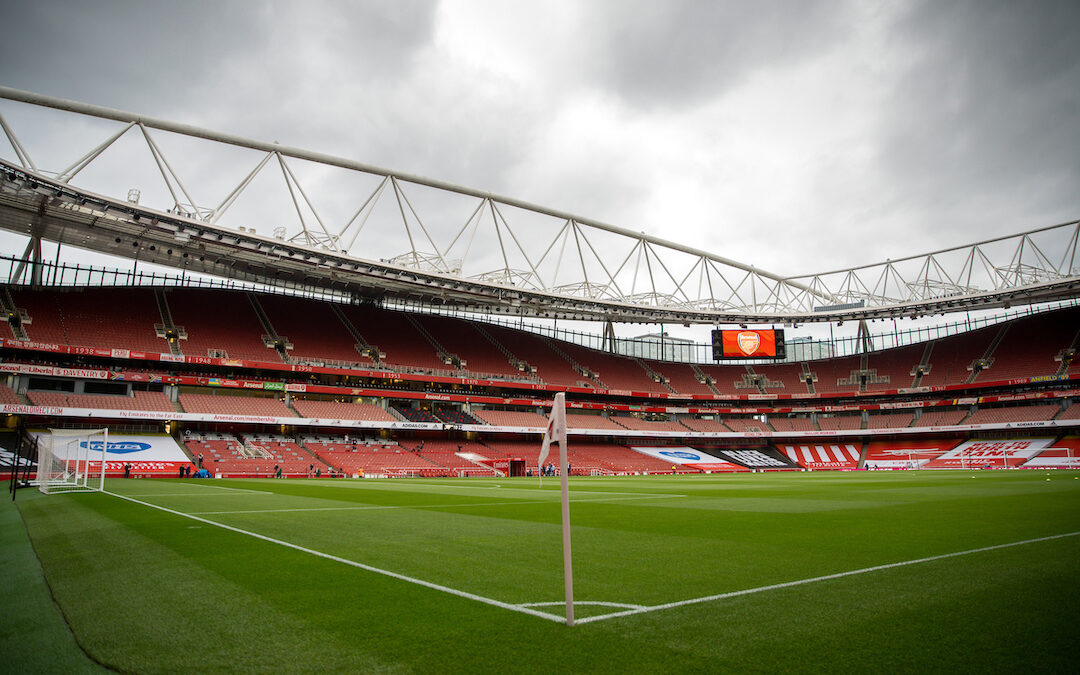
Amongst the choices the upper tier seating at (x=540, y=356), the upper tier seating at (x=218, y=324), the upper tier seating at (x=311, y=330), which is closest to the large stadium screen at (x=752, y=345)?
the upper tier seating at (x=540, y=356)

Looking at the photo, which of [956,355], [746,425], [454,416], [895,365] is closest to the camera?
[454,416]

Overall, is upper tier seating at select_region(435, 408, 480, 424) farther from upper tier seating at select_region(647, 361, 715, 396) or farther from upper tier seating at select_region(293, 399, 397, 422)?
upper tier seating at select_region(647, 361, 715, 396)

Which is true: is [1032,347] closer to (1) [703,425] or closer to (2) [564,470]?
(1) [703,425]

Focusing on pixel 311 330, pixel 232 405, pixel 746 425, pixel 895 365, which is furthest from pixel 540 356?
pixel 895 365

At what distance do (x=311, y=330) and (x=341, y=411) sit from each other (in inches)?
414

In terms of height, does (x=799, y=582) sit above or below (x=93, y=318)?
below

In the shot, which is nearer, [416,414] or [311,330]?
[416,414]

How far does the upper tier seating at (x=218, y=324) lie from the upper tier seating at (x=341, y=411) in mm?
5040

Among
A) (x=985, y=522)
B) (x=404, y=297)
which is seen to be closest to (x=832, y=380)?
(x=404, y=297)

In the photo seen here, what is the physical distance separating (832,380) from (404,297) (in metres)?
54.5

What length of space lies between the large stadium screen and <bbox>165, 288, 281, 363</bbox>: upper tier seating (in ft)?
152

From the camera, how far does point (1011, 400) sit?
60.4 meters

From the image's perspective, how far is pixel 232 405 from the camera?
152 feet

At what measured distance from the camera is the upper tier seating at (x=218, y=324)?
49.6 m
